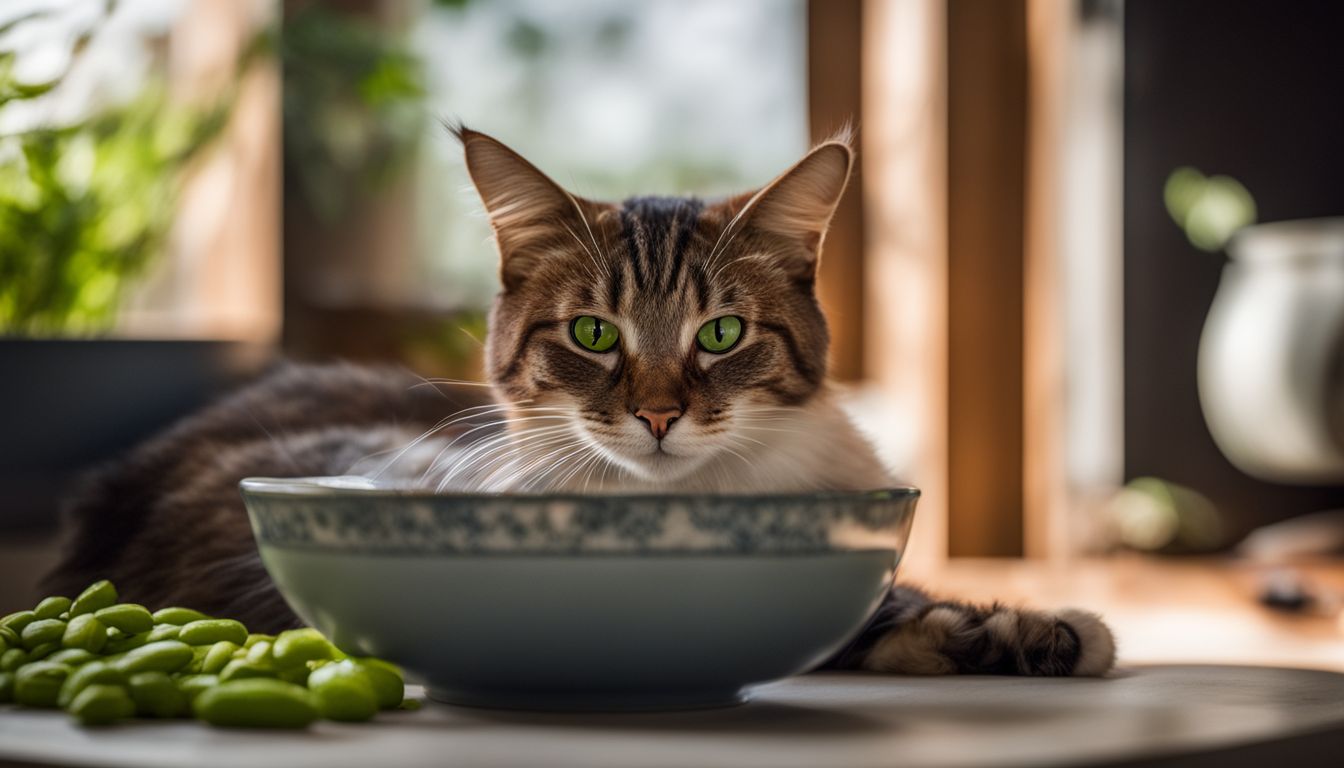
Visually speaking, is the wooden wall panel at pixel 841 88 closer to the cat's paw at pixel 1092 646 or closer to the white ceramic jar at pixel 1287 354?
the white ceramic jar at pixel 1287 354

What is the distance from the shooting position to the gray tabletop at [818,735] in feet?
1.78

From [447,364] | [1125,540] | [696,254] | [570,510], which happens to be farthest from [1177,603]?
[570,510]

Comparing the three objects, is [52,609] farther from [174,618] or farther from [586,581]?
[586,581]

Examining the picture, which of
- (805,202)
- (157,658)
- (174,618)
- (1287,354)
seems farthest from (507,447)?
(1287,354)

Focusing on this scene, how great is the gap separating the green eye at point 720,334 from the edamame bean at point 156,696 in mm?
685

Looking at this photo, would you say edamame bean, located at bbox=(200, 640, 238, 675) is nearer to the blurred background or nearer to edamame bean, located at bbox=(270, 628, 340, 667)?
edamame bean, located at bbox=(270, 628, 340, 667)

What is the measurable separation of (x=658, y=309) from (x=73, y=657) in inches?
25.6

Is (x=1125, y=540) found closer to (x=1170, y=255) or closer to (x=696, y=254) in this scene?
(x=1170, y=255)

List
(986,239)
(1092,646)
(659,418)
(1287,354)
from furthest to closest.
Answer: (986,239)
(1287,354)
(659,418)
(1092,646)

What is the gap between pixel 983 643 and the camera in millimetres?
904

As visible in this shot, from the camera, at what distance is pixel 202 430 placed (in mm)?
1796

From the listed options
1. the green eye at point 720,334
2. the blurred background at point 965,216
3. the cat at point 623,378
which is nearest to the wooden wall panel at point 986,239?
the blurred background at point 965,216

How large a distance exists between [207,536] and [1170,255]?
12.9ft

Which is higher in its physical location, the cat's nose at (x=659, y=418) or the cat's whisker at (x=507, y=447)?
the cat's nose at (x=659, y=418)
